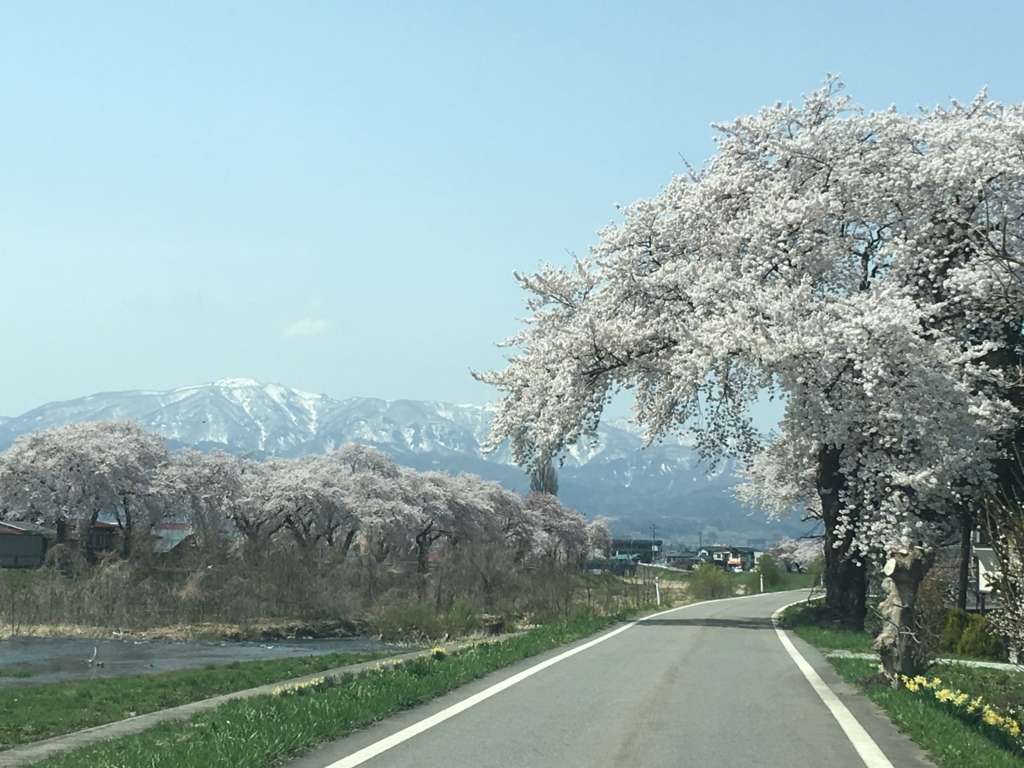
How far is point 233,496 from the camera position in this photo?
75000mm

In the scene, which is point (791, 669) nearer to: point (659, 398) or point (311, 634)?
point (659, 398)

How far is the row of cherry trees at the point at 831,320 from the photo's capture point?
74.1 feet

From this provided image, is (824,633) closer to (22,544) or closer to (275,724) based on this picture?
(275,724)

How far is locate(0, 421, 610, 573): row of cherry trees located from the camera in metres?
69.3

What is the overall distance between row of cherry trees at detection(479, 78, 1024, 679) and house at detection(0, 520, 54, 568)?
180ft

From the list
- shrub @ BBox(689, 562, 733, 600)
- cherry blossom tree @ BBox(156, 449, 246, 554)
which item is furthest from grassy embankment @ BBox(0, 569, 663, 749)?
cherry blossom tree @ BBox(156, 449, 246, 554)

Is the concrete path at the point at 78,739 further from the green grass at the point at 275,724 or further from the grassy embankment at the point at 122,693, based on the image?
the grassy embankment at the point at 122,693

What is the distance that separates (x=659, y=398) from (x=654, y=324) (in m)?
1.84

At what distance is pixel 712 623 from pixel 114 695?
1655 cm

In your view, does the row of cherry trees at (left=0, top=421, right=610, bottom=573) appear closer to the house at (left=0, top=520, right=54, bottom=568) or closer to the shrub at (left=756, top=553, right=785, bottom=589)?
the house at (left=0, top=520, right=54, bottom=568)

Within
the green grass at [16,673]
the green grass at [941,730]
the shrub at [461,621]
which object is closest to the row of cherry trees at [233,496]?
the shrub at [461,621]

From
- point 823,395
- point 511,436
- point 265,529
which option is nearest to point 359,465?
point 265,529

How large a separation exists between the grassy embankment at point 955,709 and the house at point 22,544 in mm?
67706

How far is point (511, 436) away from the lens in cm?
3002
